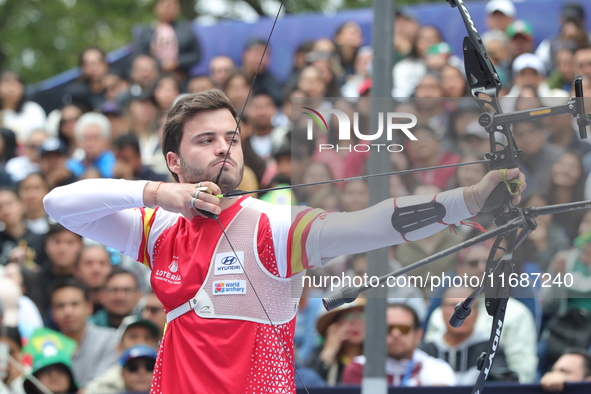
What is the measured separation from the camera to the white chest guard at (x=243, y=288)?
2762 millimetres

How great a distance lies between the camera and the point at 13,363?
5.38 metres

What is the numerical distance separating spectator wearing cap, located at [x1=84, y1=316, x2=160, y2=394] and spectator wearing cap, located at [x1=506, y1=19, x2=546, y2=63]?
384 cm

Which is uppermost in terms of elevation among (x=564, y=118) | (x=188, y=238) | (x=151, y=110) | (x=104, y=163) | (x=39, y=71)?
(x=39, y=71)

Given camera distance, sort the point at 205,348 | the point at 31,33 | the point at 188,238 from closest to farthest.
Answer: the point at 205,348 < the point at 188,238 < the point at 31,33

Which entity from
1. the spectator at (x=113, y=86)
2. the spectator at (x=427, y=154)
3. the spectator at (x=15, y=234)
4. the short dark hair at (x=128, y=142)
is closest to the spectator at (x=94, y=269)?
the spectator at (x=15, y=234)

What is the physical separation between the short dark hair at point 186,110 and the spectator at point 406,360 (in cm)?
196

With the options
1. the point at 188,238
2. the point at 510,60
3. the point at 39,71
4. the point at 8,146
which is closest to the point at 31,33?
the point at 39,71

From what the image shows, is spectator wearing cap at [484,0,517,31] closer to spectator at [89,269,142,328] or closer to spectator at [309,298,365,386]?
spectator at [309,298,365,386]

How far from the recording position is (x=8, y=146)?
8328 mm

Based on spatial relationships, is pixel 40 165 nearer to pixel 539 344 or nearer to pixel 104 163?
pixel 104 163

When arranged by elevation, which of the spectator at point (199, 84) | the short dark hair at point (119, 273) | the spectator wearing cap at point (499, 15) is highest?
the spectator wearing cap at point (499, 15)

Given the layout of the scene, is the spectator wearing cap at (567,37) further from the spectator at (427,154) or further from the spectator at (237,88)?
the spectator at (427,154)

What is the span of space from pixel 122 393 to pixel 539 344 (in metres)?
2.38

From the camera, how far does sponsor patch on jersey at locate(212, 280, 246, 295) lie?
9.09 feet
